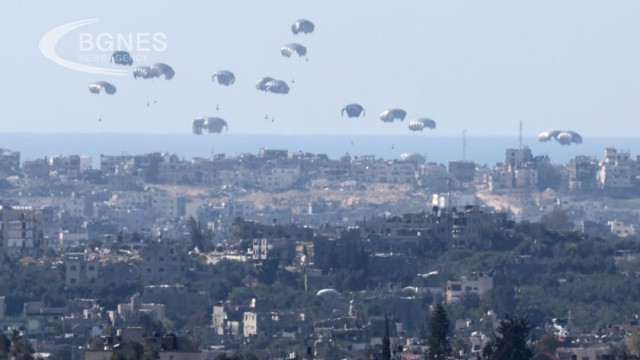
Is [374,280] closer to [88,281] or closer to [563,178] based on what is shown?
[88,281]

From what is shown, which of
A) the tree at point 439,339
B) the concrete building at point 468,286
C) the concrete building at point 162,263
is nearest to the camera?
the tree at point 439,339

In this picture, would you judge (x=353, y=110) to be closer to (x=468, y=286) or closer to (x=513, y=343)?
(x=468, y=286)

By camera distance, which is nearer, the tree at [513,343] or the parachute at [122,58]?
the tree at [513,343]

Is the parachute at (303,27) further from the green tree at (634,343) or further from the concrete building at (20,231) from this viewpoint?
the green tree at (634,343)

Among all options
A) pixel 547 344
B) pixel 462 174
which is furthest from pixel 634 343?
pixel 462 174

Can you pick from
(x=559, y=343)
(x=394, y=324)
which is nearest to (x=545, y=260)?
(x=394, y=324)

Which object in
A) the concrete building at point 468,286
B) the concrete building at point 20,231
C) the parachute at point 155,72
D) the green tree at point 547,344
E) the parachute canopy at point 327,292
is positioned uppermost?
the parachute at point 155,72

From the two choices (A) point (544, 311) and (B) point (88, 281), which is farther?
(B) point (88, 281)

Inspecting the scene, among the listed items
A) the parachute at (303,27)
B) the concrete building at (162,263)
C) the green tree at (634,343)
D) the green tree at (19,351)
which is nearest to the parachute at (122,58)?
the parachute at (303,27)
